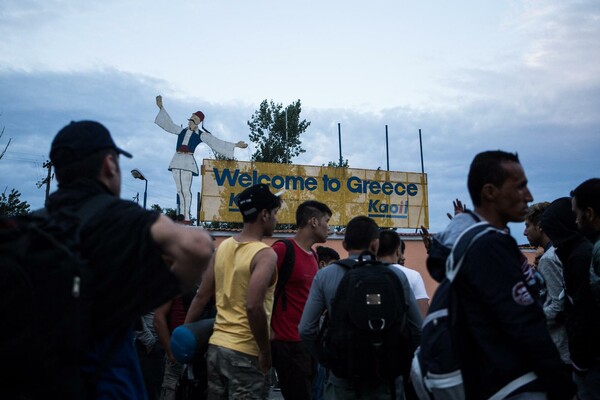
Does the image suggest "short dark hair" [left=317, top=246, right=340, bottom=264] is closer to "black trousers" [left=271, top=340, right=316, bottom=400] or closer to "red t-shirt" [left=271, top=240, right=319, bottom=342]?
"red t-shirt" [left=271, top=240, right=319, bottom=342]

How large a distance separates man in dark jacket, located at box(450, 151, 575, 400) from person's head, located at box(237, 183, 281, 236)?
8.23 ft

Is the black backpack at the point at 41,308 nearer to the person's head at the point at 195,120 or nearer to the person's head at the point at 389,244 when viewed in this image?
the person's head at the point at 389,244

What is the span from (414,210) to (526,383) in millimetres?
20930

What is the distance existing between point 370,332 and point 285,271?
1.54m

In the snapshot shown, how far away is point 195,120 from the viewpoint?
21719 millimetres

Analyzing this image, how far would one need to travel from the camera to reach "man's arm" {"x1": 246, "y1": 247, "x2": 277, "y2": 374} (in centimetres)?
Result: 461

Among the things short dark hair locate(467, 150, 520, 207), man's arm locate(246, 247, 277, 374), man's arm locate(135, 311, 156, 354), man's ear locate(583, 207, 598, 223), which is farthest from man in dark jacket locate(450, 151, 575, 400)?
man's arm locate(135, 311, 156, 354)

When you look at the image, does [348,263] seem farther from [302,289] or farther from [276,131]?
[276,131]

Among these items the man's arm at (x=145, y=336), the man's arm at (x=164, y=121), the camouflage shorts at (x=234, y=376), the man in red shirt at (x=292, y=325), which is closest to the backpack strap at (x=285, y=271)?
the man in red shirt at (x=292, y=325)

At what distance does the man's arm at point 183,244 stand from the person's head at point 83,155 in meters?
0.41

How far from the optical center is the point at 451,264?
9.55 ft

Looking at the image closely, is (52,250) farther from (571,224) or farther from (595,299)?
(571,224)

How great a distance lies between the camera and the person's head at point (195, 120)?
21562 millimetres

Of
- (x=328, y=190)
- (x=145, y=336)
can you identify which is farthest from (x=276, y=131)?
(x=145, y=336)
